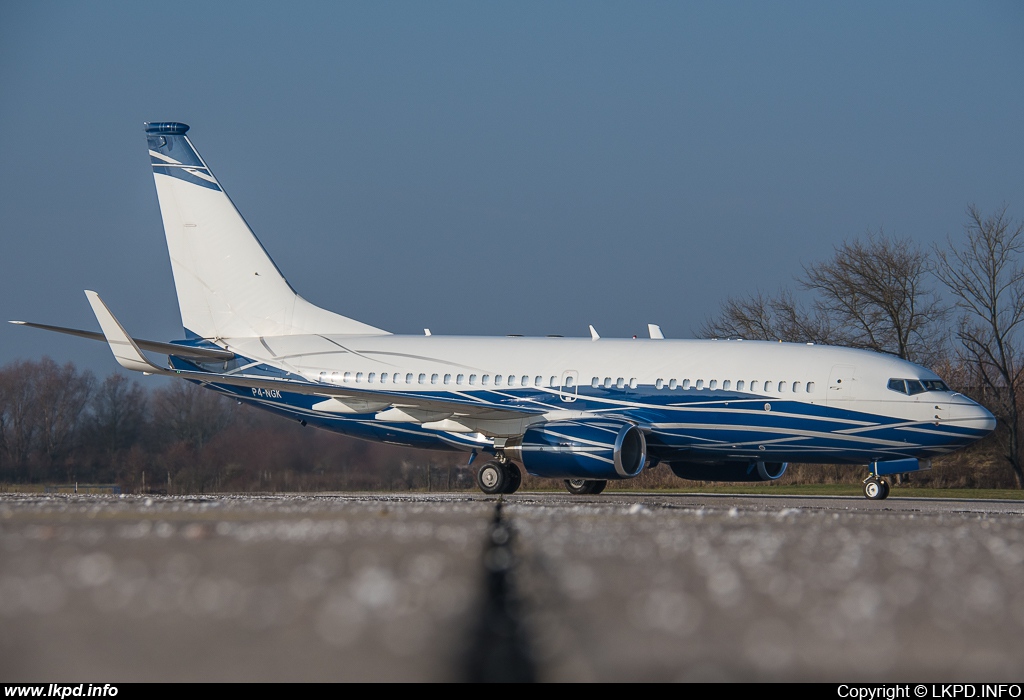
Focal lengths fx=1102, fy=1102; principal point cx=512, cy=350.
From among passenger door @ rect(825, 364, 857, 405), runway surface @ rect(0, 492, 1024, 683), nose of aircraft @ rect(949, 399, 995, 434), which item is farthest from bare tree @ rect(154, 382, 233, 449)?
runway surface @ rect(0, 492, 1024, 683)

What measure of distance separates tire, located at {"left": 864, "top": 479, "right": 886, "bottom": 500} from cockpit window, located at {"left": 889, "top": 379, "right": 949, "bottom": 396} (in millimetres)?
1771

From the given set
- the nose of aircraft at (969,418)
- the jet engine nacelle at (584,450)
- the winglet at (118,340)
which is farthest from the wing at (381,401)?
the nose of aircraft at (969,418)

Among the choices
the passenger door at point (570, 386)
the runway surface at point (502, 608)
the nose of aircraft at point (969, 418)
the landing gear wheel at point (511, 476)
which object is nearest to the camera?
the runway surface at point (502, 608)

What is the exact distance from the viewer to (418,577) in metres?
4.53

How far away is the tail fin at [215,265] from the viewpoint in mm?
24609

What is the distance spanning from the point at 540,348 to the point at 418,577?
17.8 meters

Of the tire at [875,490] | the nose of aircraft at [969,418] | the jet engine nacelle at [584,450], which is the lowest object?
the tire at [875,490]

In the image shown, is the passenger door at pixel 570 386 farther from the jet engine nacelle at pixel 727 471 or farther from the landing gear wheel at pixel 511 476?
the jet engine nacelle at pixel 727 471

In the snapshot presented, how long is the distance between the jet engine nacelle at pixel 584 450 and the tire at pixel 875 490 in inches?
168

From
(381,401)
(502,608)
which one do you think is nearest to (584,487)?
(381,401)

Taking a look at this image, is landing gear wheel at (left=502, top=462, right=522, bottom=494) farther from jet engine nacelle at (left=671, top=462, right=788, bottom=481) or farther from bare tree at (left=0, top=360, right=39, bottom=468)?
bare tree at (left=0, top=360, right=39, bottom=468)

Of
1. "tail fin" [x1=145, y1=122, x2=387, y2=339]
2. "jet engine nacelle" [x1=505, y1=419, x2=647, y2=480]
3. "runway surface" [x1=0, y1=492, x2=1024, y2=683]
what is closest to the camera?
"runway surface" [x1=0, y1=492, x2=1024, y2=683]

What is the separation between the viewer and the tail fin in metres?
24.6

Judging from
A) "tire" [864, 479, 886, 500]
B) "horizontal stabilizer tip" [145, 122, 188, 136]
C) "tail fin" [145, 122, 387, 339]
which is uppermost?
"horizontal stabilizer tip" [145, 122, 188, 136]
